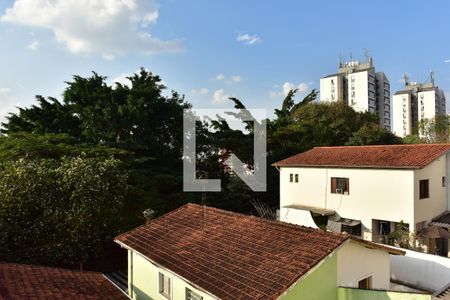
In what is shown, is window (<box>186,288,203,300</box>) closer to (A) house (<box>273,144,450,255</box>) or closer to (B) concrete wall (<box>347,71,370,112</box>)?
(A) house (<box>273,144,450,255</box>)

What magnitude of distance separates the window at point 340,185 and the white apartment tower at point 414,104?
7503 cm

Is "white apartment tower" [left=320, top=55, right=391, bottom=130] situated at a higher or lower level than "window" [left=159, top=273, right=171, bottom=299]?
higher

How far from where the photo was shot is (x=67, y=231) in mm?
16766

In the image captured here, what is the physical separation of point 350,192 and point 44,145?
19.3 meters

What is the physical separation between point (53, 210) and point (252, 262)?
12.0 meters

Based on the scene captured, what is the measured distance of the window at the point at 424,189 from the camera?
20.1m

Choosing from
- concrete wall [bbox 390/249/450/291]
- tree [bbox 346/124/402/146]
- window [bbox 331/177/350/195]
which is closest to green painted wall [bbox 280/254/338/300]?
concrete wall [bbox 390/249/450/291]

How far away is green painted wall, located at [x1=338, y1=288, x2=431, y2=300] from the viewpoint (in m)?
8.40

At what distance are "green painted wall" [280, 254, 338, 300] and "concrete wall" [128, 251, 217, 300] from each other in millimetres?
3517

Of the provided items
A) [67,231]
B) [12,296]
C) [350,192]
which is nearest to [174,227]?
[12,296]

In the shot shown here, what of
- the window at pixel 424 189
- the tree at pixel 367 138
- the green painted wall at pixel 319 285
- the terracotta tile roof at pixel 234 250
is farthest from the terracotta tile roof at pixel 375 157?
the green painted wall at pixel 319 285

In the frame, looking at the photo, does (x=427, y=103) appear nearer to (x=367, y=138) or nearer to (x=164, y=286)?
(x=367, y=138)

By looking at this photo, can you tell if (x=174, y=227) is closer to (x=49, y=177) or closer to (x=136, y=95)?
(x=49, y=177)

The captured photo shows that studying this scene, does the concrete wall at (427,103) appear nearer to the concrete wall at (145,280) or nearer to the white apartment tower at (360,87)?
the white apartment tower at (360,87)
